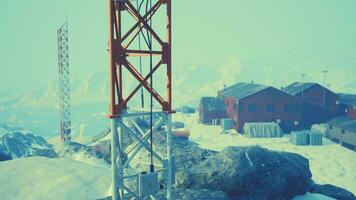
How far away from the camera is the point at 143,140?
1099 cm

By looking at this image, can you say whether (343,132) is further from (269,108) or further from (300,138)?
(269,108)

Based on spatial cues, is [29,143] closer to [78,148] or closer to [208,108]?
[78,148]

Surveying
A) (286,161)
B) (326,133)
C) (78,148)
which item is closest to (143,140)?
(286,161)

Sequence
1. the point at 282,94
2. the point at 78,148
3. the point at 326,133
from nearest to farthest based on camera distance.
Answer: the point at 78,148 → the point at 326,133 → the point at 282,94

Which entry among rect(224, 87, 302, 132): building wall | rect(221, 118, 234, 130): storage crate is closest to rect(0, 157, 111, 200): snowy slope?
rect(224, 87, 302, 132): building wall

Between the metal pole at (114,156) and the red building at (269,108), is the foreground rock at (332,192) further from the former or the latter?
the red building at (269,108)

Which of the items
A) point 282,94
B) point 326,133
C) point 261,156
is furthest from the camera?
point 282,94

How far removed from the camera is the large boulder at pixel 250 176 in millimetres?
16109

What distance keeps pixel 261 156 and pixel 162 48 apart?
32.2 feet

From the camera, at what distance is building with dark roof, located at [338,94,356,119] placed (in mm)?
46469

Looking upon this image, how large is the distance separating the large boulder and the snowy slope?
6.70m

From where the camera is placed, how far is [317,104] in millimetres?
50844

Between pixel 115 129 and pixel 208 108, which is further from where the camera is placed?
pixel 208 108

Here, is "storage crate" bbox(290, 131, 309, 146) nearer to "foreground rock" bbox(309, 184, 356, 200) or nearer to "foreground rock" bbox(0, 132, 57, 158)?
"foreground rock" bbox(309, 184, 356, 200)
